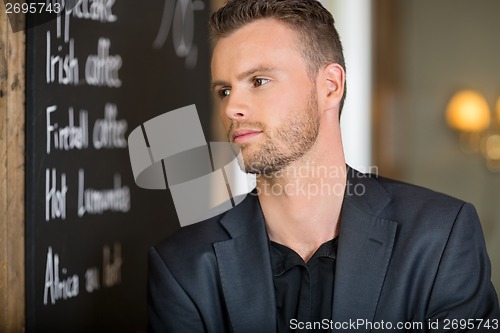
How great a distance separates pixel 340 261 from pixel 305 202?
0.20m

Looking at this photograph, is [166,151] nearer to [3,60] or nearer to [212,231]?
[212,231]

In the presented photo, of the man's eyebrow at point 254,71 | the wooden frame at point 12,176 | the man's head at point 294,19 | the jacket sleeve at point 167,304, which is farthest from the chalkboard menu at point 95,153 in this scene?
the man's eyebrow at point 254,71

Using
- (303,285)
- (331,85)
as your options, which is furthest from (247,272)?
(331,85)

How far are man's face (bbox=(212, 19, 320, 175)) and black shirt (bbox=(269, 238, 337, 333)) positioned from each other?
0.26 m

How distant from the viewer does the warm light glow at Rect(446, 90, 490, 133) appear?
412 cm

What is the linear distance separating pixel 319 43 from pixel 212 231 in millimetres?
629

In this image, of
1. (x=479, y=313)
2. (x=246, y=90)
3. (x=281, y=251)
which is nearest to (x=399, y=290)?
(x=479, y=313)

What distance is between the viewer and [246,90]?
1840 mm

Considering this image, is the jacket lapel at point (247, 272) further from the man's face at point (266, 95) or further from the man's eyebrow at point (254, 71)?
the man's eyebrow at point (254, 71)

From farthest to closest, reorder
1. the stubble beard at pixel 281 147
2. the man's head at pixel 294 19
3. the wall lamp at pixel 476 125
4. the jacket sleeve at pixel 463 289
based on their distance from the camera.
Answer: the wall lamp at pixel 476 125, the man's head at pixel 294 19, the stubble beard at pixel 281 147, the jacket sleeve at pixel 463 289

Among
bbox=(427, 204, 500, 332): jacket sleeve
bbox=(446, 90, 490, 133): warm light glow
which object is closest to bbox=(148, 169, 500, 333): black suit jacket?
bbox=(427, 204, 500, 332): jacket sleeve

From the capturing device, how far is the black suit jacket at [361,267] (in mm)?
1729

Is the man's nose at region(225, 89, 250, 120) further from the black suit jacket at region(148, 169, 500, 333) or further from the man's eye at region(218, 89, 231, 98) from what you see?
the black suit jacket at region(148, 169, 500, 333)

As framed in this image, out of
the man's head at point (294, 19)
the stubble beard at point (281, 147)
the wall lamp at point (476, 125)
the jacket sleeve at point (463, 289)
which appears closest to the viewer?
the jacket sleeve at point (463, 289)
